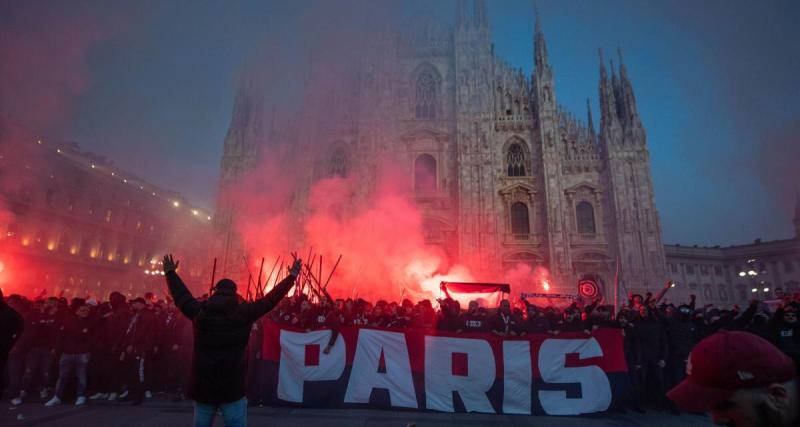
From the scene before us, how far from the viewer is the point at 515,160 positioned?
3005 cm

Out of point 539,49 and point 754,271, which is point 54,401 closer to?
point 539,49

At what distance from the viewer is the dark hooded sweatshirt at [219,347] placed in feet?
12.2

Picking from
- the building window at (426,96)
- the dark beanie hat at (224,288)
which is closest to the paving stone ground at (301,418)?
the dark beanie hat at (224,288)

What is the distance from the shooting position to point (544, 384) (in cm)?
746

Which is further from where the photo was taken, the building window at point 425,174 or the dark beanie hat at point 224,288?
the building window at point 425,174

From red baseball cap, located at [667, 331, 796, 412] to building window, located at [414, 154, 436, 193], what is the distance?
27957 millimetres

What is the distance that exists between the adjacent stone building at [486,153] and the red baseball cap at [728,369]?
25.3 meters

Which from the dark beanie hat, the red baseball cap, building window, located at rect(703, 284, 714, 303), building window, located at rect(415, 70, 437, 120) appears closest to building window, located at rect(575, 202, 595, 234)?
building window, located at rect(415, 70, 437, 120)

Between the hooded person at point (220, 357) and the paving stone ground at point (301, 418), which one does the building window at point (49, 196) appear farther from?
the hooded person at point (220, 357)

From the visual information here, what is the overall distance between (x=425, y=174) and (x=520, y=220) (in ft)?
25.8

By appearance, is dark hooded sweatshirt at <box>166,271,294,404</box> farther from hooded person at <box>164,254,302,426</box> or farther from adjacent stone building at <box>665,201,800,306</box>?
adjacent stone building at <box>665,201,800,306</box>

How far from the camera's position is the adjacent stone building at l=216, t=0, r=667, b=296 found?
89.2 feet

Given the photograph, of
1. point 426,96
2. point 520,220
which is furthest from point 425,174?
point 520,220

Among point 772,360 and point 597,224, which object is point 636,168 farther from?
point 772,360
